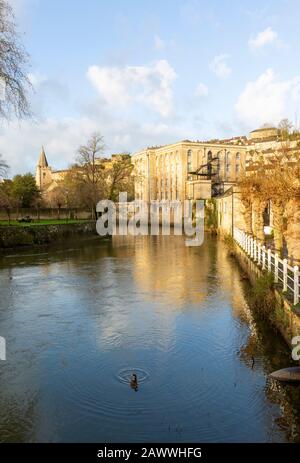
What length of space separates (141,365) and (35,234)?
91.2 ft

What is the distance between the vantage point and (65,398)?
7703 millimetres

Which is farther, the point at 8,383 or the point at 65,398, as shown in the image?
the point at 8,383

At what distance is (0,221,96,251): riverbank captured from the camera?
32.8m

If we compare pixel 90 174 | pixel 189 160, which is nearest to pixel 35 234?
pixel 90 174

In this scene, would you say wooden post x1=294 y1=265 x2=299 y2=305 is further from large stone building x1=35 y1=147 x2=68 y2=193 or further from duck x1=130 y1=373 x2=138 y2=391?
large stone building x1=35 y1=147 x2=68 y2=193

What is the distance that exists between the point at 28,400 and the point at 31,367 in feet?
5.17

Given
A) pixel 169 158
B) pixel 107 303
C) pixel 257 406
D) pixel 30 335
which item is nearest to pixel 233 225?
pixel 107 303

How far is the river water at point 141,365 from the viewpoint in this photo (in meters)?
6.72

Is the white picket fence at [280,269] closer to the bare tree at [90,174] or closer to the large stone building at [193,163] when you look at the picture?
the bare tree at [90,174]

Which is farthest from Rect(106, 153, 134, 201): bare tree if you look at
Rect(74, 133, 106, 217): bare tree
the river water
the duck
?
the duck

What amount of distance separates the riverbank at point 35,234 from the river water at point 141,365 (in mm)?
15630

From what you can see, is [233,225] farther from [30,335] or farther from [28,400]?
[28,400]

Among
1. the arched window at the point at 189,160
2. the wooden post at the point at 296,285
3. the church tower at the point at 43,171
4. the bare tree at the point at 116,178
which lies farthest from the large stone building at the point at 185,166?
the wooden post at the point at 296,285

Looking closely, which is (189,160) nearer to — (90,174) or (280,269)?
(90,174)
